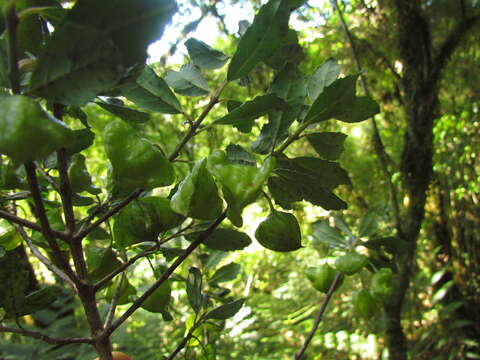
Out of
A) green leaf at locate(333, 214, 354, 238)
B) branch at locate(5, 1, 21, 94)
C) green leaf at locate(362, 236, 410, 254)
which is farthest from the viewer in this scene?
green leaf at locate(333, 214, 354, 238)

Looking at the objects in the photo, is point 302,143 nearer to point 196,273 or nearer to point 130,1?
point 196,273

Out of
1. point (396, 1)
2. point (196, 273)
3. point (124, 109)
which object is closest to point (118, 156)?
point (124, 109)

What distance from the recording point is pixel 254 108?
411 millimetres

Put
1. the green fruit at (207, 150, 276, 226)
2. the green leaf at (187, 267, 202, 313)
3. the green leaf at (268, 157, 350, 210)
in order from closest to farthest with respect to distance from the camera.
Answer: the green fruit at (207, 150, 276, 226) → the green leaf at (268, 157, 350, 210) → the green leaf at (187, 267, 202, 313)

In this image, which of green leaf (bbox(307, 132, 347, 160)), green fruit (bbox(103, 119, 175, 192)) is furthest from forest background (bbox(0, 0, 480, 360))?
green fruit (bbox(103, 119, 175, 192))

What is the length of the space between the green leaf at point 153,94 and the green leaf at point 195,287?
23 centimetres

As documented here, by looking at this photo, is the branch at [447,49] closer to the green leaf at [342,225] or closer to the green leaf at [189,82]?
the green leaf at [342,225]

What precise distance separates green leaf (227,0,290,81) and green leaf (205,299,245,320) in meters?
0.32

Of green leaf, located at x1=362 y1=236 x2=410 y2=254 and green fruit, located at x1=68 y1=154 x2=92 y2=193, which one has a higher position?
green fruit, located at x1=68 y1=154 x2=92 y2=193

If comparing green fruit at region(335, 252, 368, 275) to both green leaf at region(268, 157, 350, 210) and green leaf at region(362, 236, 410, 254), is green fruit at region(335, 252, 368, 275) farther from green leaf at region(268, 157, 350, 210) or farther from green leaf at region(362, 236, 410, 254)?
green leaf at region(268, 157, 350, 210)

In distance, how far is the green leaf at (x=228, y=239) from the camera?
1.68 ft

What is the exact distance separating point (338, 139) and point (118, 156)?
27cm

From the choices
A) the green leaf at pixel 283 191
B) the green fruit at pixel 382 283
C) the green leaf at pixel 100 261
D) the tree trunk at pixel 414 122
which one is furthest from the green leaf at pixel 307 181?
the tree trunk at pixel 414 122

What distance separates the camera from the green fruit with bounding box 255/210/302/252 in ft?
1.47
